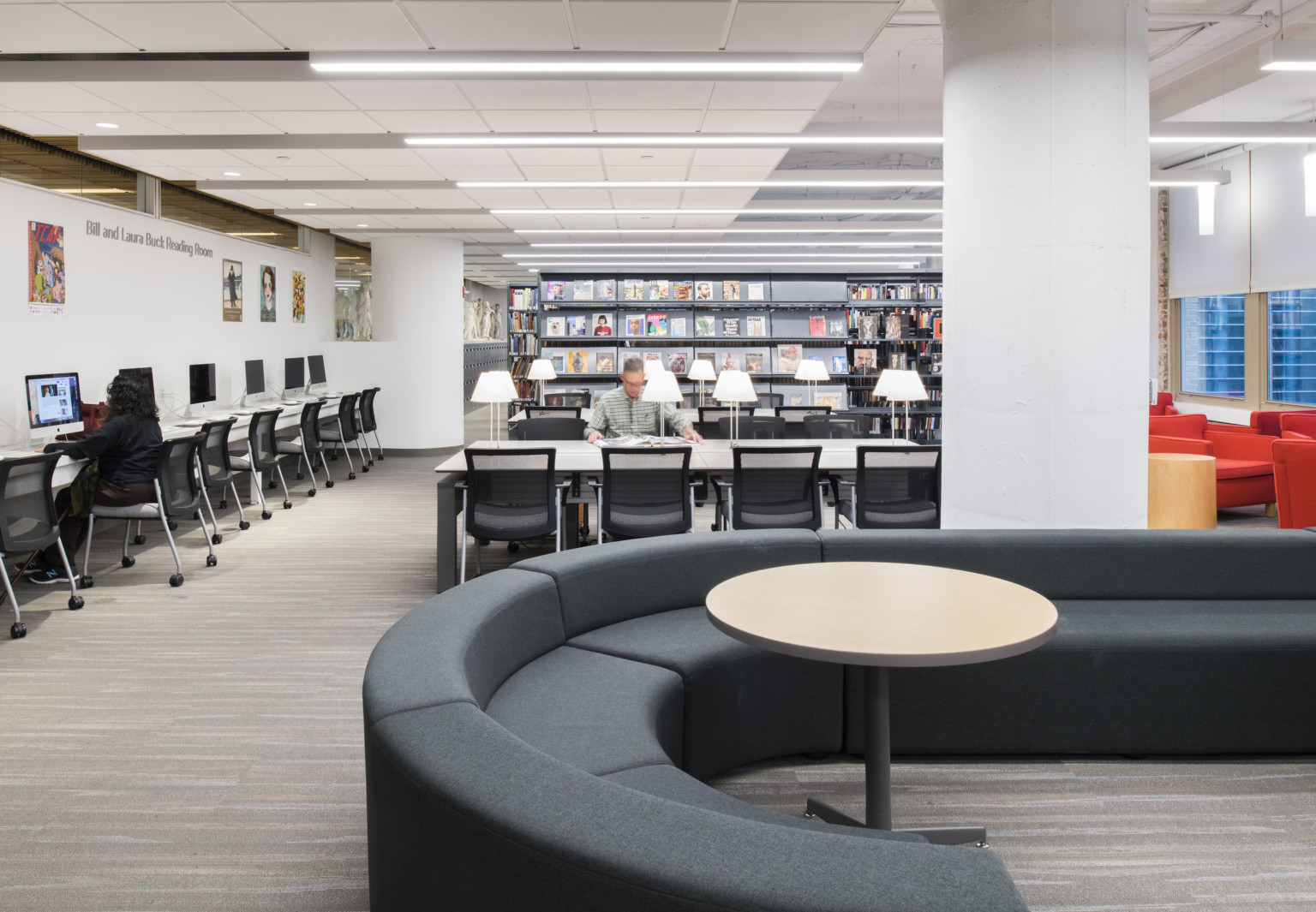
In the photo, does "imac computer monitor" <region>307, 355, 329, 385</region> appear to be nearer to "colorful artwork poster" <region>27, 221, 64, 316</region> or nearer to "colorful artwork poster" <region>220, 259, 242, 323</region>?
"colorful artwork poster" <region>220, 259, 242, 323</region>

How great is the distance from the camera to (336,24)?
4.80m

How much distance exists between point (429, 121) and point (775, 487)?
11.0 feet

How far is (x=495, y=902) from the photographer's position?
152cm

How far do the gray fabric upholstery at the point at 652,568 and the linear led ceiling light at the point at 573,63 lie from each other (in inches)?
108

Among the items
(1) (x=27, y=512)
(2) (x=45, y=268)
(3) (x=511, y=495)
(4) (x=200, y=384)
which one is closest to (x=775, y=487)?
(3) (x=511, y=495)

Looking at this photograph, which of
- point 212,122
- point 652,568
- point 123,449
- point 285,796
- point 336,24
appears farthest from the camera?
point 212,122

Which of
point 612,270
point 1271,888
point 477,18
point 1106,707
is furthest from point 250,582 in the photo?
point 612,270

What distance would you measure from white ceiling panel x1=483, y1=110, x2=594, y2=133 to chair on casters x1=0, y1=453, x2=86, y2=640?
130 inches

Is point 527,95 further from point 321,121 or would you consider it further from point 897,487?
point 897,487

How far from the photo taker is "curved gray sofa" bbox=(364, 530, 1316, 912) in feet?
4.58

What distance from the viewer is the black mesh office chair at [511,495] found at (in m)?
5.41

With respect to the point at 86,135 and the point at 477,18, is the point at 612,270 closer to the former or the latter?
the point at 86,135

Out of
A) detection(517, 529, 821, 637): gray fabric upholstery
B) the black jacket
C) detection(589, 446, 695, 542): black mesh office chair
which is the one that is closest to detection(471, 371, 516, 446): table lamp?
detection(589, 446, 695, 542): black mesh office chair

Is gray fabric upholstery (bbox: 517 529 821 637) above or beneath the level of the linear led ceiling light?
beneath
